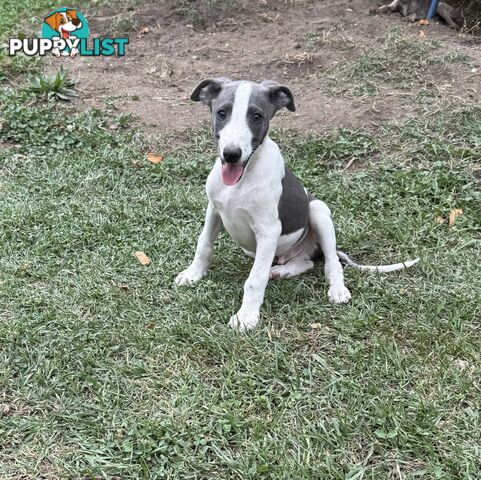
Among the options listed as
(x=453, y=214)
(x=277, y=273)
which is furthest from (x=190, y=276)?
(x=453, y=214)

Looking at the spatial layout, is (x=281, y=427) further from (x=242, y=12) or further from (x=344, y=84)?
(x=242, y=12)

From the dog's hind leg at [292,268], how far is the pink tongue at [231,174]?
3.44 ft

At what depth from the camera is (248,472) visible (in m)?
2.93

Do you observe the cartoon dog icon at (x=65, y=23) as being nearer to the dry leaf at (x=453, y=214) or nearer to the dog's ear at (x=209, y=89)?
the dog's ear at (x=209, y=89)

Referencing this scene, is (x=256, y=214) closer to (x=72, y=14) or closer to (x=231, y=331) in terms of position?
(x=231, y=331)

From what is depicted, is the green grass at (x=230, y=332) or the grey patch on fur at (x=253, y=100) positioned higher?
the grey patch on fur at (x=253, y=100)

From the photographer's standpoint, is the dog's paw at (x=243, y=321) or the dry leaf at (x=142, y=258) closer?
the dog's paw at (x=243, y=321)

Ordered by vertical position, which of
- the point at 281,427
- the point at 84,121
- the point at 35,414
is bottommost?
the point at 84,121

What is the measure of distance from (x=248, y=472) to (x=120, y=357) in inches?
48.0

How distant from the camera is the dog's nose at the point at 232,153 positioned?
11.4ft

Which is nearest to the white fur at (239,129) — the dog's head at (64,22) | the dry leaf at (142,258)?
the dry leaf at (142,258)

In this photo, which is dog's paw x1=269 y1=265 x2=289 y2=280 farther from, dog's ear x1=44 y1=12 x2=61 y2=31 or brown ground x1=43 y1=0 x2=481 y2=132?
dog's ear x1=44 y1=12 x2=61 y2=31

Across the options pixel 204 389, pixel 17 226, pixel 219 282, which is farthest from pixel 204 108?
pixel 204 389

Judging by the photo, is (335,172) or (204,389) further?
(335,172)
